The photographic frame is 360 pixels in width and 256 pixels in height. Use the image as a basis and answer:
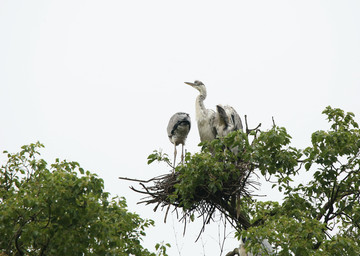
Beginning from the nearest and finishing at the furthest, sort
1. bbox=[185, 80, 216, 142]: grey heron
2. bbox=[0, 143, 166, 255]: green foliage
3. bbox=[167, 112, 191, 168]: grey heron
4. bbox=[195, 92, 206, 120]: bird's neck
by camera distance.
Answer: bbox=[0, 143, 166, 255]: green foliage < bbox=[185, 80, 216, 142]: grey heron < bbox=[195, 92, 206, 120]: bird's neck < bbox=[167, 112, 191, 168]: grey heron

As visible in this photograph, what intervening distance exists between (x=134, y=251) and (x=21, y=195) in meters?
1.67

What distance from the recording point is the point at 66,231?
21.5 ft

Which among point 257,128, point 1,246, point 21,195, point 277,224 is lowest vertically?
point 277,224

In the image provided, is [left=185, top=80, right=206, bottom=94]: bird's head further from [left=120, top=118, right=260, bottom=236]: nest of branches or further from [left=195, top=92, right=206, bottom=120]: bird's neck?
[left=120, top=118, right=260, bottom=236]: nest of branches

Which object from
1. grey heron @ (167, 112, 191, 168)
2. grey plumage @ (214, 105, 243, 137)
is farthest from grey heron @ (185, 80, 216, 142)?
grey heron @ (167, 112, 191, 168)

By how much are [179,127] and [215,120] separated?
2.60 feet

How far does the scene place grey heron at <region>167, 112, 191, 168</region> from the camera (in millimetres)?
10391

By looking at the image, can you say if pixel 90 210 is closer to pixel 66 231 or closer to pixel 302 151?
pixel 66 231

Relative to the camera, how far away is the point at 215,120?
10039 mm

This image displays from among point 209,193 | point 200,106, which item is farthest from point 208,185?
point 200,106

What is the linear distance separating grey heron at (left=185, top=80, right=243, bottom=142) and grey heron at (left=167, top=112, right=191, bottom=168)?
268 millimetres

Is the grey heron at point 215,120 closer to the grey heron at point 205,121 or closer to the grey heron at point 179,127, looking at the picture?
the grey heron at point 205,121

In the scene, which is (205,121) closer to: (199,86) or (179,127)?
(179,127)

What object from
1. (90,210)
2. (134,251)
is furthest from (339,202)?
(90,210)
